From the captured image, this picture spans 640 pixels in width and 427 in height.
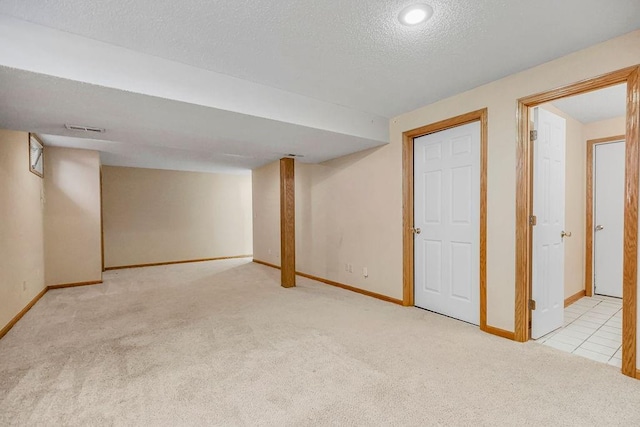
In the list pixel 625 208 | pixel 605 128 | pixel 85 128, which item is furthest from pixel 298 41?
pixel 605 128

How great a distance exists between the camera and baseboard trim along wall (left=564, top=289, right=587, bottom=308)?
3.65m

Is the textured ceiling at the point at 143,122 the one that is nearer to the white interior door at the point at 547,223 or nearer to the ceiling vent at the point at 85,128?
the ceiling vent at the point at 85,128

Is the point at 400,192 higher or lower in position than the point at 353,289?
higher

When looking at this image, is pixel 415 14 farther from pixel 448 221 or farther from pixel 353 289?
pixel 353 289

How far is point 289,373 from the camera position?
82.4 inches

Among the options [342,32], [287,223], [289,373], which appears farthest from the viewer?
[287,223]

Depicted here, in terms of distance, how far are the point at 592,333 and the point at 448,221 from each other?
161 cm

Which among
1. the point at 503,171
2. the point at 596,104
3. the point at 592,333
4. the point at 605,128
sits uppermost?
the point at 596,104

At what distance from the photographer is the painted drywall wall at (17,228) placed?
2.94m

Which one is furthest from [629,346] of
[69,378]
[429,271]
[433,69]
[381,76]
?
[69,378]

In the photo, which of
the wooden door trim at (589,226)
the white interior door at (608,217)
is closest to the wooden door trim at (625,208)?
the wooden door trim at (589,226)

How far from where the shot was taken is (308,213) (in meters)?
5.45

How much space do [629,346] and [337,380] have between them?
1.99 metres

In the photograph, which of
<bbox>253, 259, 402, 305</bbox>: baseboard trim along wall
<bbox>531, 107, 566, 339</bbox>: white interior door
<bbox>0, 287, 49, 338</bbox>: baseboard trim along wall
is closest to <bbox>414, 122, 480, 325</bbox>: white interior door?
<bbox>253, 259, 402, 305</bbox>: baseboard trim along wall
